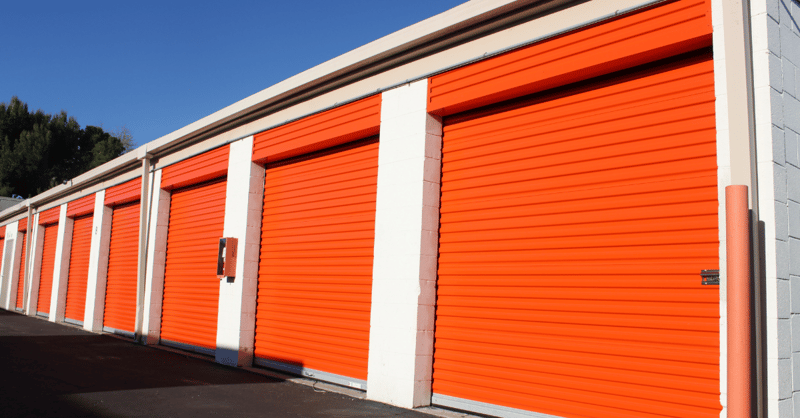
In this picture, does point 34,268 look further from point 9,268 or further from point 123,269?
point 123,269

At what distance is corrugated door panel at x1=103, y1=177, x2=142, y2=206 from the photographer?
14.3m

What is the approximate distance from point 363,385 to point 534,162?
11.8 ft

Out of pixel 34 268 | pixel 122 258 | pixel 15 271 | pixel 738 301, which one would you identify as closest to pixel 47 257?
pixel 34 268

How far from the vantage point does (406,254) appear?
6.85m

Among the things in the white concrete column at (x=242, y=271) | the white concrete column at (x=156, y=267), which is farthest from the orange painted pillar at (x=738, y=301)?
the white concrete column at (x=156, y=267)

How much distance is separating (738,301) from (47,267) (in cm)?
2281

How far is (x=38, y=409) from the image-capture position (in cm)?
568

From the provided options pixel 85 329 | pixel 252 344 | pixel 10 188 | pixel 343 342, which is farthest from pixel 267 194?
pixel 10 188

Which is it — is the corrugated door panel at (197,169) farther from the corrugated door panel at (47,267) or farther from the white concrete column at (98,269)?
the corrugated door panel at (47,267)

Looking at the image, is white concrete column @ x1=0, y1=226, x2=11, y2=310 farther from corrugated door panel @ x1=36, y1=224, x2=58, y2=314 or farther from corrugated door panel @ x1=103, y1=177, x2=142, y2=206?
corrugated door panel @ x1=103, y1=177, x2=142, y2=206

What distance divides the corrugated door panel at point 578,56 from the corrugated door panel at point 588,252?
180mm

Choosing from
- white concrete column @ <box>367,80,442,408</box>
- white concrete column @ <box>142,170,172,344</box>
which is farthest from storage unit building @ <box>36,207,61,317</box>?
white concrete column @ <box>367,80,442,408</box>

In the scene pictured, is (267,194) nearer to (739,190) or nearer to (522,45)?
(522,45)

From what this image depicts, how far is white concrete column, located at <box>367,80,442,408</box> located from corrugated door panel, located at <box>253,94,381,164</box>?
0.53 metres
